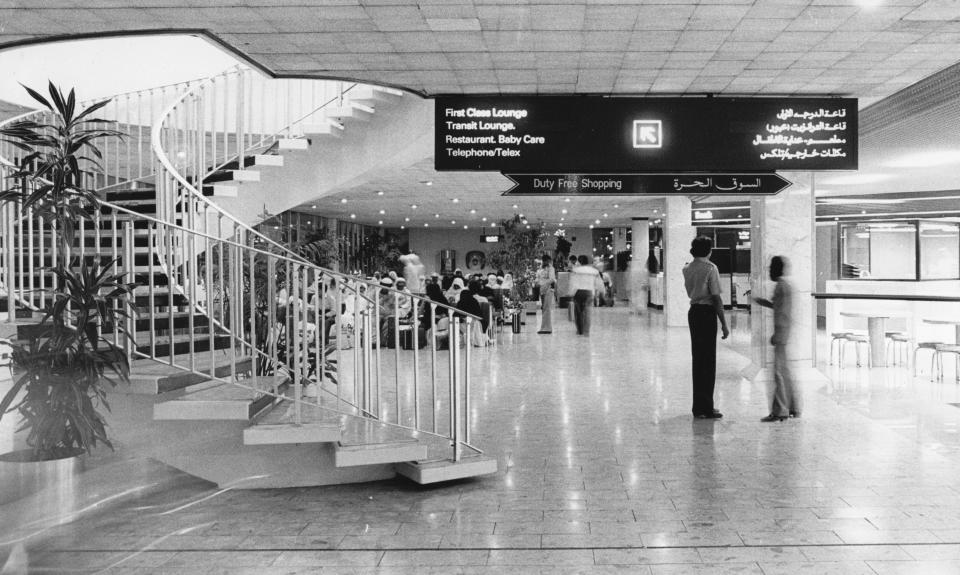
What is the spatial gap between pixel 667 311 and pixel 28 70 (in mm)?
13511

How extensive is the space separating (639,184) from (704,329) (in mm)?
1435

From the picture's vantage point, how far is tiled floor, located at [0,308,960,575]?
12.5 feet

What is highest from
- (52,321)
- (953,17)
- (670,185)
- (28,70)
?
(28,70)

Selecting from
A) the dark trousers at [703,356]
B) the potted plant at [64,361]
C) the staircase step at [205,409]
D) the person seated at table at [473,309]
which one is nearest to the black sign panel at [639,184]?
the dark trousers at [703,356]

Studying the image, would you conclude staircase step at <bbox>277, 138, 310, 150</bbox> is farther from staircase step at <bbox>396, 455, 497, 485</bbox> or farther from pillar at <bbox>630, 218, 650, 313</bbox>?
pillar at <bbox>630, 218, 650, 313</bbox>

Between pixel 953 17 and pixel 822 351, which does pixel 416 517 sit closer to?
pixel 953 17

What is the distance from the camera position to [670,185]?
7.31 m

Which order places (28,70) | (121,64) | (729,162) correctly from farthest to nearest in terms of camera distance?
(121,64), (28,70), (729,162)

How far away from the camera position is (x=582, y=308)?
1559cm

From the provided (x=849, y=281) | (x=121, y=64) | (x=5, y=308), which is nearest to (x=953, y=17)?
(x=5, y=308)

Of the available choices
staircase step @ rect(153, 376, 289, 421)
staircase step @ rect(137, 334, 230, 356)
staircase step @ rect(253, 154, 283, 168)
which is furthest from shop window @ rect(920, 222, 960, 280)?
staircase step @ rect(153, 376, 289, 421)

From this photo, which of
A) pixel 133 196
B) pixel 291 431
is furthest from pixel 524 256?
pixel 291 431

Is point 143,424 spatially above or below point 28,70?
below

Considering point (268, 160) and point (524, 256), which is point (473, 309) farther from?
point (524, 256)
